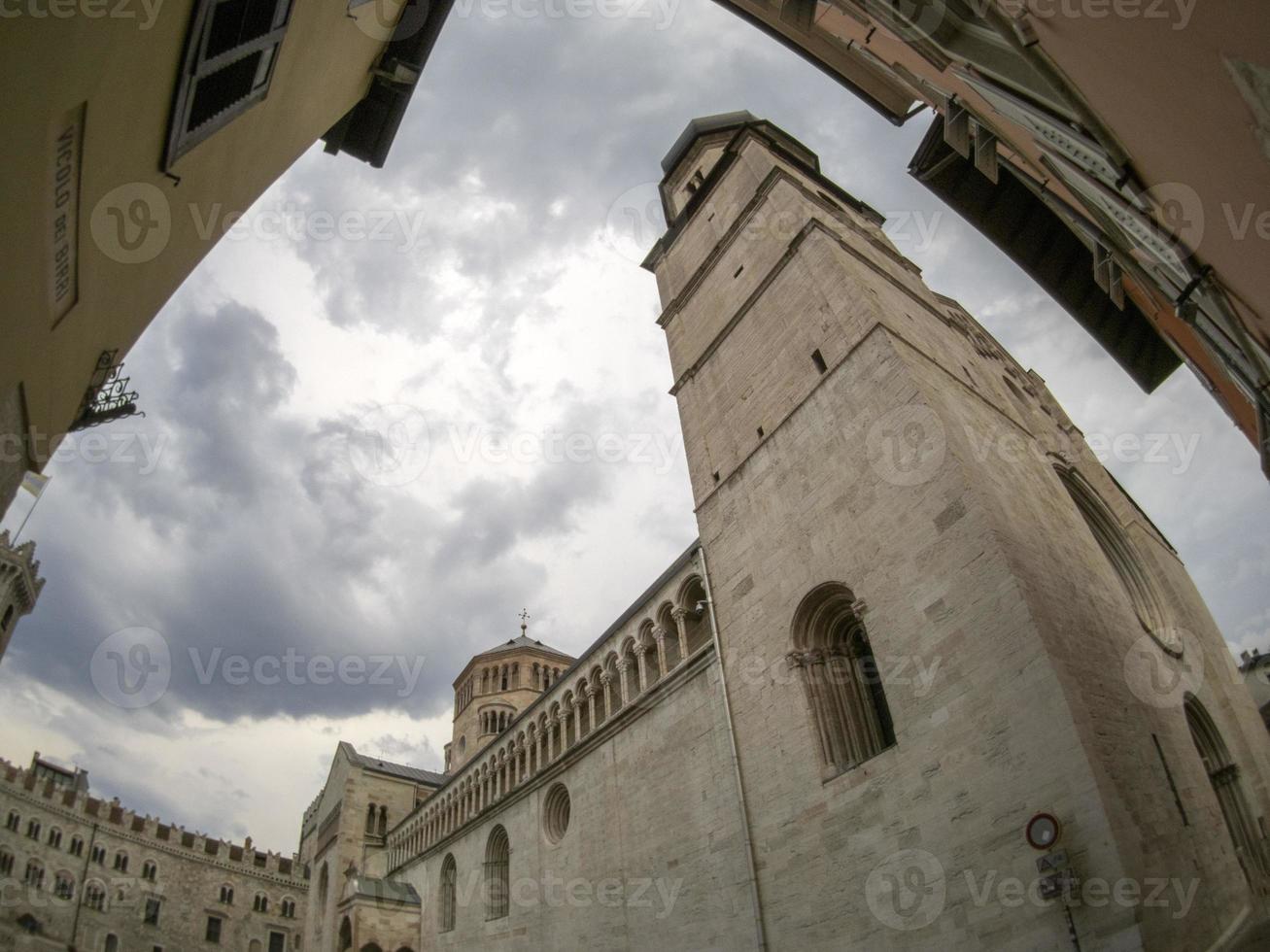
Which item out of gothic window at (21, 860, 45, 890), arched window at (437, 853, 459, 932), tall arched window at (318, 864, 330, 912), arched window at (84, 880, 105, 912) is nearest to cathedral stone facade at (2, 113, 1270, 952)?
arched window at (437, 853, 459, 932)

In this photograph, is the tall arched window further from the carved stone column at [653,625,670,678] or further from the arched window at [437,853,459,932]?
the carved stone column at [653,625,670,678]

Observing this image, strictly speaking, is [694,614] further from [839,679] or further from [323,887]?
[323,887]

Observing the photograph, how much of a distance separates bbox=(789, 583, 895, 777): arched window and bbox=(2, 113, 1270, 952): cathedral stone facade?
50mm

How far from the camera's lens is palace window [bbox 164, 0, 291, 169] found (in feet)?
14.6

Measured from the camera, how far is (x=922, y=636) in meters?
10.4

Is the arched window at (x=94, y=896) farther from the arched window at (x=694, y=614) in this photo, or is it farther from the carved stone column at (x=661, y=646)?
the arched window at (x=694, y=614)

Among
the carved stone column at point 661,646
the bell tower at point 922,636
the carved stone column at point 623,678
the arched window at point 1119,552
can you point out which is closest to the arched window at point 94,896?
the carved stone column at point 623,678

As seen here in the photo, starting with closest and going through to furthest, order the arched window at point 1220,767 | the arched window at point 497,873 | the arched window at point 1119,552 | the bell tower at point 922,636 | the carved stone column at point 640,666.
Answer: the bell tower at point 922,636 < the arched window at point 1220,767 < the arched window at point 1119,552 < the carved stone column at point 640,666 < the arched window at point 497,873

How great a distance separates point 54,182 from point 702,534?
1402 cm

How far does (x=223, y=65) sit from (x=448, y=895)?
28466mm

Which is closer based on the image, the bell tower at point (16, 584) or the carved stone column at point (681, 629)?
the carved stone column at point (681, 629)

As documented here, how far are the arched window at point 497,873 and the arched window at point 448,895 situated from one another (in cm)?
329

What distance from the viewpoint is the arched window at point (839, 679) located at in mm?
11625

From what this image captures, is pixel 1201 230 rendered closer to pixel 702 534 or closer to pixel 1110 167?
pixel 1110 167
